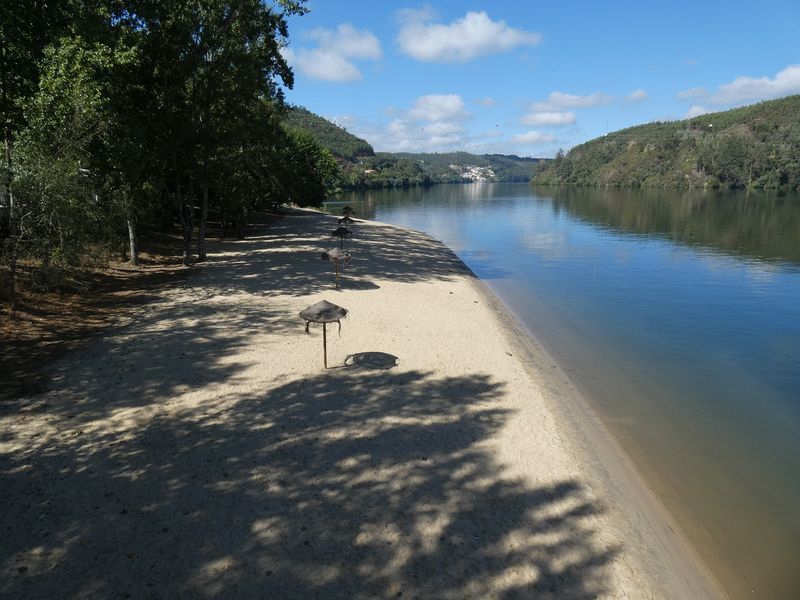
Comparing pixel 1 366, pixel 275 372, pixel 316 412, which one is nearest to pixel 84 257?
pixel 1 366

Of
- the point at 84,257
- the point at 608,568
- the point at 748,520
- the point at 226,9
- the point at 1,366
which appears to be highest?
the point at 226,9

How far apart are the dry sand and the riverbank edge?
0.14 ft

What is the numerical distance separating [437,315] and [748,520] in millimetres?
10936

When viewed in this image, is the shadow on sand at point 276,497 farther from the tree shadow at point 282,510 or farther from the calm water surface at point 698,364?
the calm water surface at point 698,364

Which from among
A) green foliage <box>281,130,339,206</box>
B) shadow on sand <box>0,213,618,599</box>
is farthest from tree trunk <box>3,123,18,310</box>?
green foliage <box>281,130,339,206</box>

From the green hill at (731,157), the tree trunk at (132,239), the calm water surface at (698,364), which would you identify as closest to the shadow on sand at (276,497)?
the calm water surface at (698,364)

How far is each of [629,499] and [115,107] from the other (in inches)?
811

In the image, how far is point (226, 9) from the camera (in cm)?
2072

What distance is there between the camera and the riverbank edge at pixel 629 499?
6.78 meters

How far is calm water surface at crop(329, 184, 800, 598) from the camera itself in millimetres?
8328

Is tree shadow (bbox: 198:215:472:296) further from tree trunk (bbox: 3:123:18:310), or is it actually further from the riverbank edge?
the riverbank edge

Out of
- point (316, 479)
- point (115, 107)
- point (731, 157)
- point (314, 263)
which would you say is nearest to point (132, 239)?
point (115, 107)

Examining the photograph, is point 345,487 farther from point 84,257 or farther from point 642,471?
point 84,257

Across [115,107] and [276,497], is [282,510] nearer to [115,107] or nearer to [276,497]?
[276,497]
